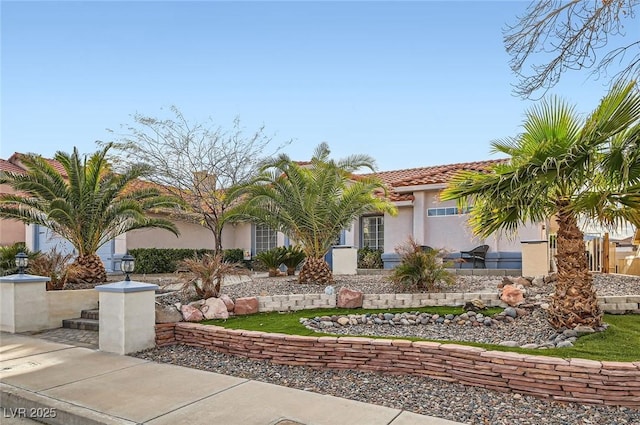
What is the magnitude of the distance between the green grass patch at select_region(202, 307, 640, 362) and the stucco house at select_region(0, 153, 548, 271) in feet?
18.0

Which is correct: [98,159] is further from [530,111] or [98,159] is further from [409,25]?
[530,111]

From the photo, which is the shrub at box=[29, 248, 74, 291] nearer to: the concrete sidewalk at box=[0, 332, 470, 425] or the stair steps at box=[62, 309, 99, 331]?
the stair steps at box=[62, 309, 99, 331]

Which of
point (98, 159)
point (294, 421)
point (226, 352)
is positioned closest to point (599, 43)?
point (294, 421)

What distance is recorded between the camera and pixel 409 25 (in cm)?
1107

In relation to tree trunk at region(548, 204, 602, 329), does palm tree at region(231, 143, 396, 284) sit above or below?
above

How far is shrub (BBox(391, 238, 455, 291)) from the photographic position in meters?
9.82

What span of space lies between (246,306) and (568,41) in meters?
7.42

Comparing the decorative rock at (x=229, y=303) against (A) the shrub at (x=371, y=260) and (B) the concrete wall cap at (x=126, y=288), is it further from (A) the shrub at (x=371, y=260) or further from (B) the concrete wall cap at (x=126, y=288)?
(A) the shrub at (x=371, y=260)

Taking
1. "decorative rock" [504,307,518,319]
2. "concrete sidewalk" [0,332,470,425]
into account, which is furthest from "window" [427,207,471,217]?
"concrete sidewalk" [0,332,470,425]

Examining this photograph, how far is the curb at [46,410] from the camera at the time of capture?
184 inches

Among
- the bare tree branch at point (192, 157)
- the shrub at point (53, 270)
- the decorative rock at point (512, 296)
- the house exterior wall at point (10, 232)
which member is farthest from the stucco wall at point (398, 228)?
the house exterior wall at point (10, 232)

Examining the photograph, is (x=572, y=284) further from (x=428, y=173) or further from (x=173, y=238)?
(x=173, y=238)

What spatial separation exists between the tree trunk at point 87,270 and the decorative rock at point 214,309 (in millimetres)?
5521

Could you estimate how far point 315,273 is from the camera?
464 inches
